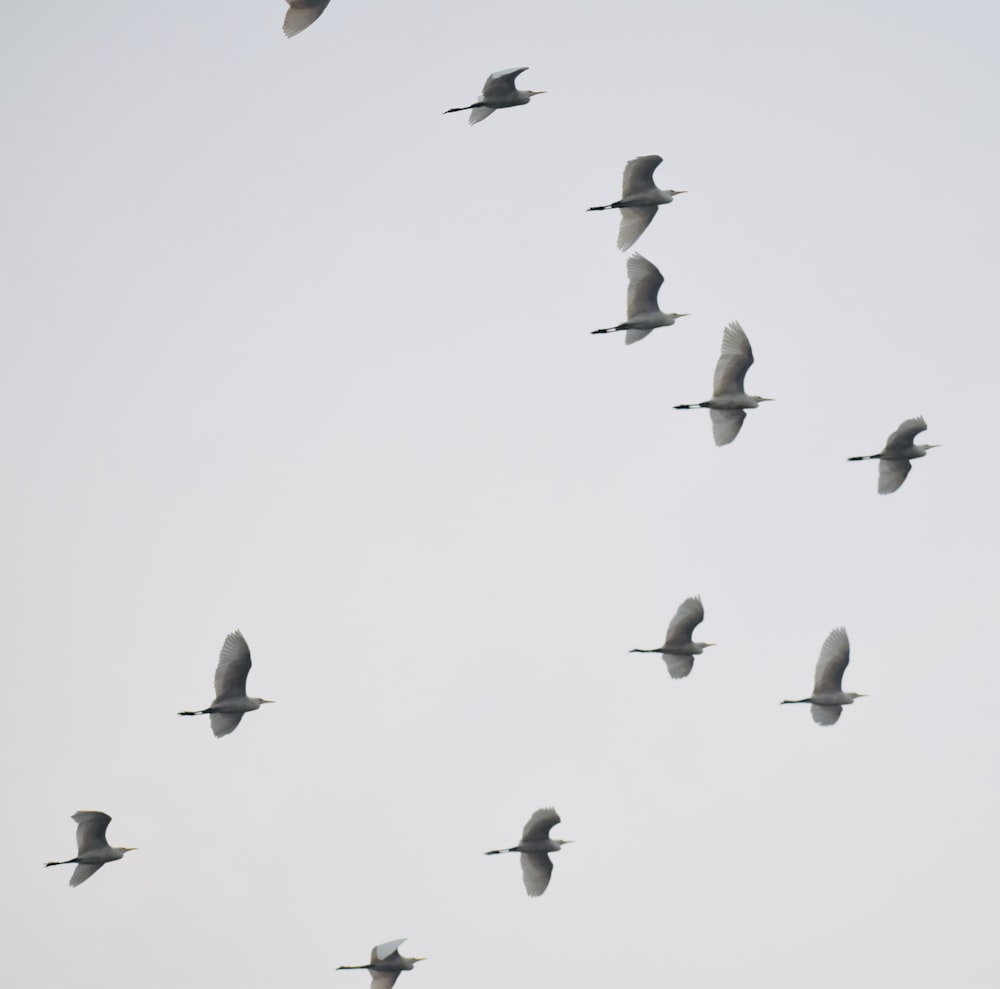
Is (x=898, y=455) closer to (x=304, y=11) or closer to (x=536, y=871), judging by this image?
(x=536, y=871)

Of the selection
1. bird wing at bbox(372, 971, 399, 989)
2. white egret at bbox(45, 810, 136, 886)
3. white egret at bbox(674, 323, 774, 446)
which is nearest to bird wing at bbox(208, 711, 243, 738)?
white egret at bbox(45, 810, 136, 886)

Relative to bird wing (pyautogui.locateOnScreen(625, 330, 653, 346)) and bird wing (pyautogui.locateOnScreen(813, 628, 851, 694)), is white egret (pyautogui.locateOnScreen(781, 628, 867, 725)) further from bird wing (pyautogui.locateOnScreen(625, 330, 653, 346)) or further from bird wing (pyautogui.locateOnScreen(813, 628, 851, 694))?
bird wing (pyautogui.locateOnScreen(625, 330, 653, 346))

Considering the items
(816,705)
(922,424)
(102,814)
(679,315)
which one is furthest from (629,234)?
(102,814)

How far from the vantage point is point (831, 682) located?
64312 millimetres

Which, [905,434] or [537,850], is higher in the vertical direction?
[905,434]

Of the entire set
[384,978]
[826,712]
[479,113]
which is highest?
[479,113]

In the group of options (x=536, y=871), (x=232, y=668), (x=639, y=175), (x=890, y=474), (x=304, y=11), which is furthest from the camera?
(x=890, y=474)

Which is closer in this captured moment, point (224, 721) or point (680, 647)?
point (224, 721)

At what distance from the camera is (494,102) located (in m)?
59.4

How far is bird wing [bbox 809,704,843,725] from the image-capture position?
63719 mm

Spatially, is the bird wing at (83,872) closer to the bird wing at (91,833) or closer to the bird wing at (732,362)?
the bird wing at (91,833)

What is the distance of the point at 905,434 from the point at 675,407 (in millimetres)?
6827

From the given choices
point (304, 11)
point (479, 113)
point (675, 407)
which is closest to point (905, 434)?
point (675, 407)

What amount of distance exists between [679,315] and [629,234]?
8.94ft
